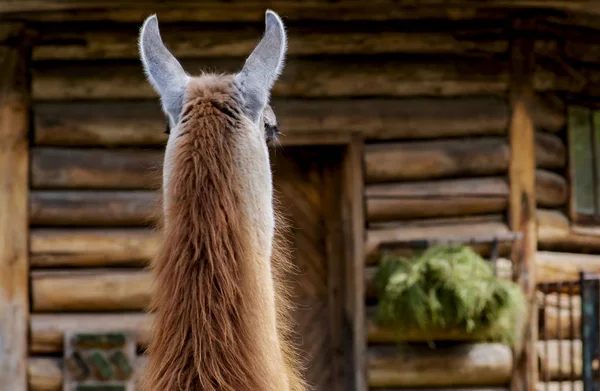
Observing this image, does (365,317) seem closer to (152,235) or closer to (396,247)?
(396,247)

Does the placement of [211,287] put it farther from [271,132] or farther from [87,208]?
[87,208]

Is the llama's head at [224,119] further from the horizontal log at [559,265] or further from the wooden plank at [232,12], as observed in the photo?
the horizontal log at [559,265]

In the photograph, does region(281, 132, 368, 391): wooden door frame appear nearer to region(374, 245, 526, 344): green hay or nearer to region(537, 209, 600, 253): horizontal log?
region(374, 245, 526, 344): green hay

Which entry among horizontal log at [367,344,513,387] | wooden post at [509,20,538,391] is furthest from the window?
horizontal log at [367,344,513,387]

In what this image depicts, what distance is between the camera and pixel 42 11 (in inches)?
285

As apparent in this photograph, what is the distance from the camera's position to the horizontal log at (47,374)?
720cm

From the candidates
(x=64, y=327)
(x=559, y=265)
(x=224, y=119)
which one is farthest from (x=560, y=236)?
(x=224, y=119)

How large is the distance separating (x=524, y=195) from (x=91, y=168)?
323 cm

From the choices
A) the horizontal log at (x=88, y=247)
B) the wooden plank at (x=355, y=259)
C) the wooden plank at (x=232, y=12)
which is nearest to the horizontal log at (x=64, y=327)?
the horizontal log at (x=88, y=247)

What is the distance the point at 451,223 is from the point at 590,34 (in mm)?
2134

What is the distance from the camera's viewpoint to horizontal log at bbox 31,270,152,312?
24.0 ft

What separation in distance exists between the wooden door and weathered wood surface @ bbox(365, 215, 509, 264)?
0.47 meters

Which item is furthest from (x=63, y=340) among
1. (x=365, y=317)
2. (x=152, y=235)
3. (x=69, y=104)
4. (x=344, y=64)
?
(x=344, y=64)

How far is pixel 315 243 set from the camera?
8.02 meters
